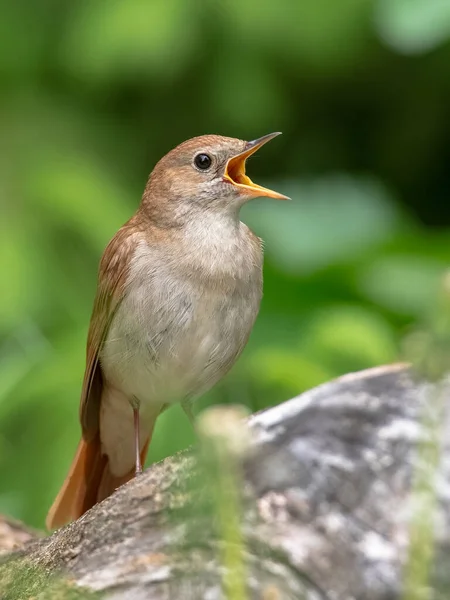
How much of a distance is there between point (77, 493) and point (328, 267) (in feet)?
5.06

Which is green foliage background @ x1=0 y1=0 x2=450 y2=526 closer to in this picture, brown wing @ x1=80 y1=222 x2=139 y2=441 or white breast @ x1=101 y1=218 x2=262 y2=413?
brown wing @ x1=80 y1=222 x2=139 y2=441

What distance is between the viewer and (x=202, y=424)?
125 cm

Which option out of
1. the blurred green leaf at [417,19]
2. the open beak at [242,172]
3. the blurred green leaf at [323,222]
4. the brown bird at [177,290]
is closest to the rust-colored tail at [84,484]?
the brown bird at [177,290]

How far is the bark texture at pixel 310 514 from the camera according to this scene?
74.7 inches

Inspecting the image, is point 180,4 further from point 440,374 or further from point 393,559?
point 440,374

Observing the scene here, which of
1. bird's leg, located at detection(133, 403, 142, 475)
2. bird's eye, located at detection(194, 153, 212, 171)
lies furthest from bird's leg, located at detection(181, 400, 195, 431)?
bird's eye, located at detection(194, 153, 212, 171)

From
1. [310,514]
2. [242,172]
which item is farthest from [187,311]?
[310,514]

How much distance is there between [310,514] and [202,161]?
176 cm

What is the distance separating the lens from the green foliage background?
412cm

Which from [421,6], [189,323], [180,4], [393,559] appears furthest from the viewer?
[180,4]

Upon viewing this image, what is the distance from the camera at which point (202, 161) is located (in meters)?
3.55

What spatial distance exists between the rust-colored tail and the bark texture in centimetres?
140

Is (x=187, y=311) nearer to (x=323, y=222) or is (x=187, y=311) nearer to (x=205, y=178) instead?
(x=205, y=178)

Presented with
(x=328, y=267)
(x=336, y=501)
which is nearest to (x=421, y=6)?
(x=328, y=267)
